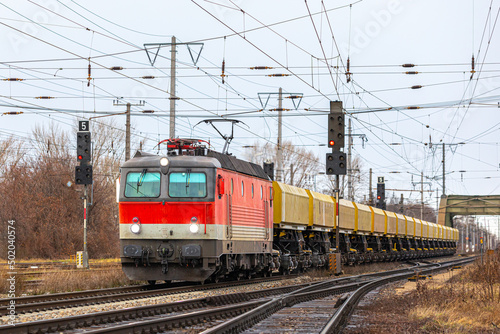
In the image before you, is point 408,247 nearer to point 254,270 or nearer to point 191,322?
point 254,270

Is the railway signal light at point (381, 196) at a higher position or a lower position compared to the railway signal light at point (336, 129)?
lower

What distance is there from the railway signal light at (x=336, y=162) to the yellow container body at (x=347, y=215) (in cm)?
672

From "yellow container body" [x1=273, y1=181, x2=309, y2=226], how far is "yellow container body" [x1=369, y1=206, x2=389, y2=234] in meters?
14.3

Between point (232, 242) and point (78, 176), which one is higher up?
point (78, 176)

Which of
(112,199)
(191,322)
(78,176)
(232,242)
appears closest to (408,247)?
(112,199)

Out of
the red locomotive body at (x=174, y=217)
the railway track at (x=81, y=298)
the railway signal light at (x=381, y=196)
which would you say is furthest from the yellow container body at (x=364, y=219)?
the red locomotive body at (x=174, y=217)

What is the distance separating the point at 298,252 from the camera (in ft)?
92.3

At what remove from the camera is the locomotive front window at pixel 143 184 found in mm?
18078

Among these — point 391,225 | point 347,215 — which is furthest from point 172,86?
point 391,225

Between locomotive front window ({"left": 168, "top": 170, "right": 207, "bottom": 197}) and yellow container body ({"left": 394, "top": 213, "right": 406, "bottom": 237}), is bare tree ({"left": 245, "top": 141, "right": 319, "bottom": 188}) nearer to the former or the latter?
yellow container body ({"left": 394, "top": 213, "right": 406, "bottom": 237})

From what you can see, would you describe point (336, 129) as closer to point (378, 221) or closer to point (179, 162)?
point (179, 162)

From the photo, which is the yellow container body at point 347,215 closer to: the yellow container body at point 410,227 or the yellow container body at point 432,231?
the yellow container body at point 410,227

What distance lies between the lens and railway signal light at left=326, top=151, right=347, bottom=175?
27.7m

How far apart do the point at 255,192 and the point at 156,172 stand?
482 cm
